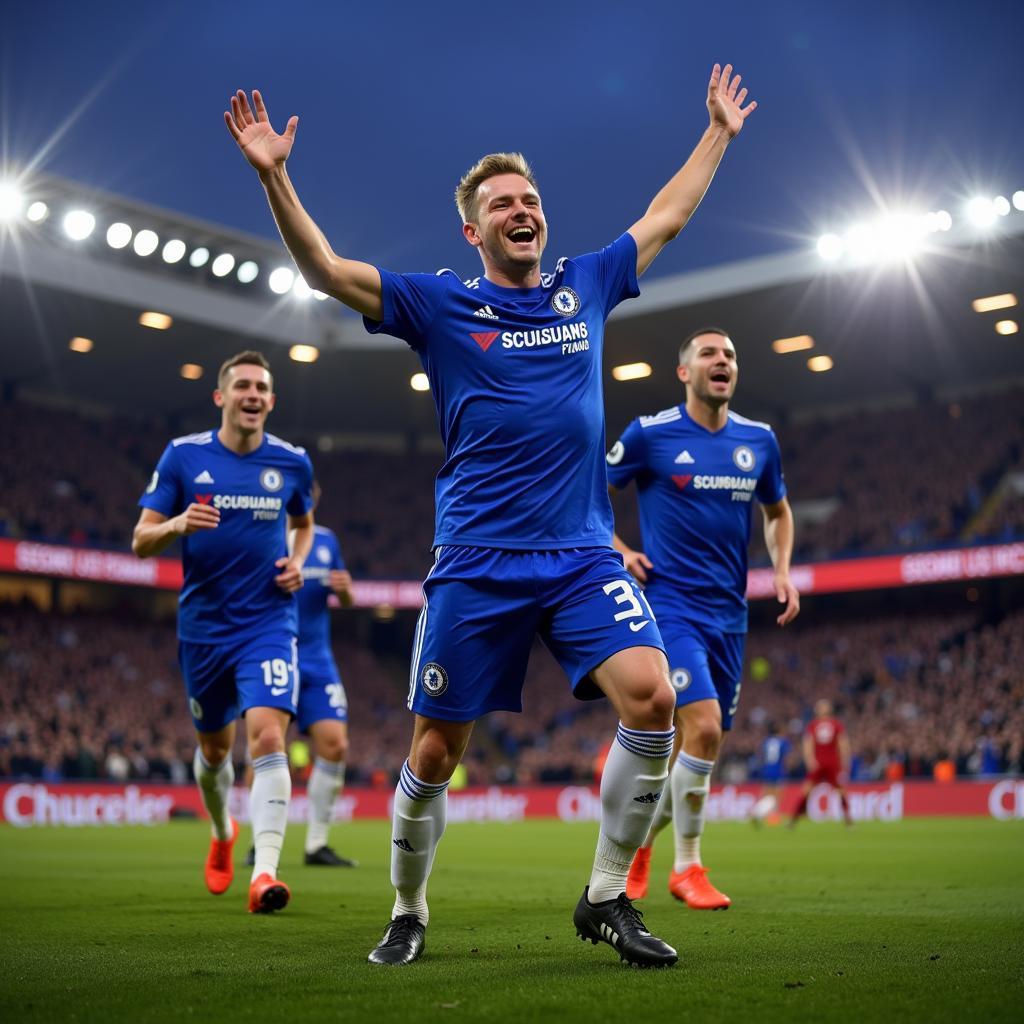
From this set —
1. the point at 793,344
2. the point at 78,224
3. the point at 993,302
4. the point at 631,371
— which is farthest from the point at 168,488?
the point at 631,371

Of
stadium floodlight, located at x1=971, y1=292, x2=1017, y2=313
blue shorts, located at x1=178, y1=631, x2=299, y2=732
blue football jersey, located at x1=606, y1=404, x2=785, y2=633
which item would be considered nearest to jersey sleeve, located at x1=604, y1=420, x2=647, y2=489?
blue football jersey, located at x1=606, y1=404, x2=785, y2=633

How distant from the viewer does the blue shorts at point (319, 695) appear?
10.8 metres

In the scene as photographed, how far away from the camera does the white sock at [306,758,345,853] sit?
11.2 metres

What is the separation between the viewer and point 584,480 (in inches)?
190

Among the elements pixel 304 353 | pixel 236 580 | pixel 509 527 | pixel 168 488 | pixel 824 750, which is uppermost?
pixel 304 353

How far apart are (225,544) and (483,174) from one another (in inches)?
132

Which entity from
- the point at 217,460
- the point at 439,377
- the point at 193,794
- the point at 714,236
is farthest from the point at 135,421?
the point at 714,236

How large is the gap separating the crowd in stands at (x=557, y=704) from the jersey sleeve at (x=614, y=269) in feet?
76.9

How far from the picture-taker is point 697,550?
758cm

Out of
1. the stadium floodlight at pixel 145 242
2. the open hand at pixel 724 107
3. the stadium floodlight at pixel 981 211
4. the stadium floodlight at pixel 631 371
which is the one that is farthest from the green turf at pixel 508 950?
the stadium floodlight at pixel 631 371

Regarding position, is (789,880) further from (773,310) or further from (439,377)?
(773,310)

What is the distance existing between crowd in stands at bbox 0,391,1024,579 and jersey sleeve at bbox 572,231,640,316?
29.4 meters

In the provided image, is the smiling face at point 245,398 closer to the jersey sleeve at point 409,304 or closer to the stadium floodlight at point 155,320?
the jersey sleeve at point 409,304

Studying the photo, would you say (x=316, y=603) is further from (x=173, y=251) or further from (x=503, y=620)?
(x=173, y=251)
